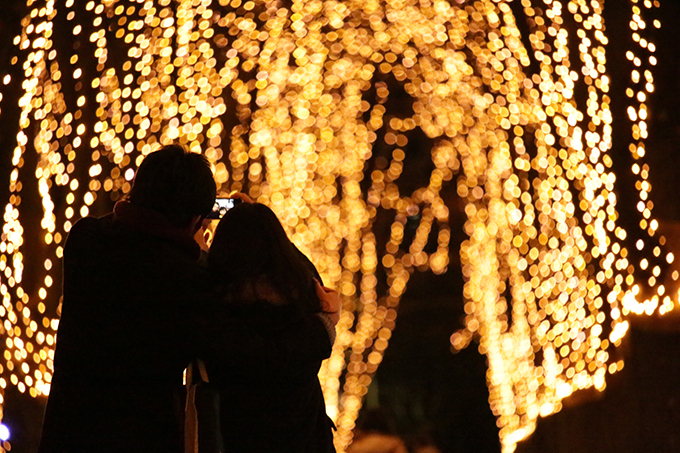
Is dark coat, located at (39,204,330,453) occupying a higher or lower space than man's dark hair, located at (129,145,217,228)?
lower

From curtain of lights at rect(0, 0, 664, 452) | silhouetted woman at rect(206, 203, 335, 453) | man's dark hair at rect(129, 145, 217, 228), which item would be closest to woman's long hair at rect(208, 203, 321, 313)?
silhouetted woman at rect(206, 203, 335, 453)

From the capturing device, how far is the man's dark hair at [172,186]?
1289 mm

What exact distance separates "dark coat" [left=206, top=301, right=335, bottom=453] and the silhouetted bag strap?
0.05 meters

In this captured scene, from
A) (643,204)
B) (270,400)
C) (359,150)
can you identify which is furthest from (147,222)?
(643,204)

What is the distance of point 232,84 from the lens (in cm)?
234

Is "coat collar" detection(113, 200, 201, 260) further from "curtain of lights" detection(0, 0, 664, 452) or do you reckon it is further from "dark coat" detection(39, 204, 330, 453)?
"curtain of lights" detection(0, 0, 664, 452)

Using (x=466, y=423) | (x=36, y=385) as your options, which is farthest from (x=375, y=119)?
(x=36, y=385)

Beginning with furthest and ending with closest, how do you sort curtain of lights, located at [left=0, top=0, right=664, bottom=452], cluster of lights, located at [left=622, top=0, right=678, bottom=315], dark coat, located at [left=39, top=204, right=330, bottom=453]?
cluster of lights, located at [left=622, top=0, right=678, bottom=315] < curtain of lights, located at [left=0, top=0, right=664, bottom=452] < dark coat, located at [left=39, top=204, right=330, bottom=453]

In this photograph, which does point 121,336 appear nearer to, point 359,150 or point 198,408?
point 198,408

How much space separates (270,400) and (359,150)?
1218 mm

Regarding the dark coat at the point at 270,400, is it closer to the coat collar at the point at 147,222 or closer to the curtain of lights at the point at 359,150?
the coat collar at the point at 147,222

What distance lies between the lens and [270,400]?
1380mm

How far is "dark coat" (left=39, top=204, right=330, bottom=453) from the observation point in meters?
1.24

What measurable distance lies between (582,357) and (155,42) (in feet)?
5.60
